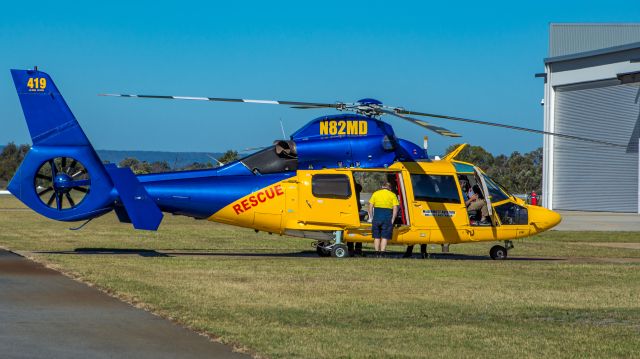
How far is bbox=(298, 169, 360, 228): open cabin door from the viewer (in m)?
23.4

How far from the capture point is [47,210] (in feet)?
73.9

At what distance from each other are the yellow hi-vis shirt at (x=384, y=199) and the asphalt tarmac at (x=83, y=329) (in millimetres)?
7912

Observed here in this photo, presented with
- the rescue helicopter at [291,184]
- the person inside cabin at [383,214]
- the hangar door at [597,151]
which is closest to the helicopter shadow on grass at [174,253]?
the rescue helicopter at [291,184]

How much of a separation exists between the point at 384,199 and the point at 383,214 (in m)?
0.33

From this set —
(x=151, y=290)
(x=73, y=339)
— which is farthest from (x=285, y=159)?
(x=73, y=339)

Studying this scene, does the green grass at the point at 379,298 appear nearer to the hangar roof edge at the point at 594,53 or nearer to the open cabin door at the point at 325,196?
the open cabin door at the point at 325,196

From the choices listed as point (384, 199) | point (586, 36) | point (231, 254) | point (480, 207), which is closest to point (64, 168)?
point (231, 254)

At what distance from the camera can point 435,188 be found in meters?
23.9

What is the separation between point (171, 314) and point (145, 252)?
1135cm

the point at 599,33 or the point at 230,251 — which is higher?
the point at 599,33

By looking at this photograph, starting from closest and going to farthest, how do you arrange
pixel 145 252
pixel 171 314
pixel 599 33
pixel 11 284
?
pixel 171 314 < pixel 11 284 < pixel 145 252 < pixel 599 33

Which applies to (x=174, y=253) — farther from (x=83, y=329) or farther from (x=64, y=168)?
(x=83, y=329)

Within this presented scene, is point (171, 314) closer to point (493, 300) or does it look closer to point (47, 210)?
point (493, 300)

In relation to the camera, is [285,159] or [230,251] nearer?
[285,159]
